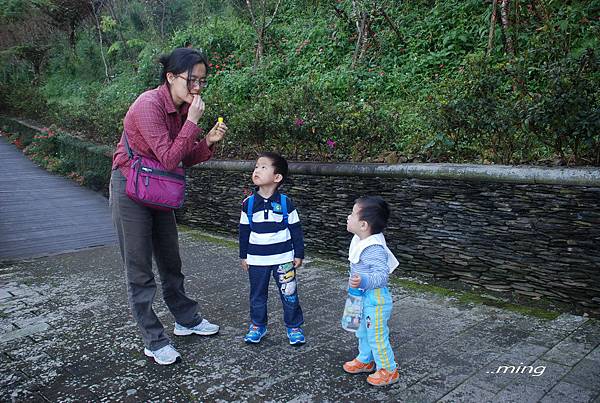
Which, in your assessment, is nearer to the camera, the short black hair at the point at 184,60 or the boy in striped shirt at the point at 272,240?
the short black hair at the point at 184,60

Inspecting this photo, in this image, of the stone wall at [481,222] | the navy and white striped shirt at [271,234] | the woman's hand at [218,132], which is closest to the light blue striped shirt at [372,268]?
the navy and white striped shirt at [271,234]

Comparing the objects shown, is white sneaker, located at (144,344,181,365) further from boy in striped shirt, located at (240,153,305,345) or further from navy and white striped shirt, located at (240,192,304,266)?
navy and white striped shirt, located at (240,192,304,266)

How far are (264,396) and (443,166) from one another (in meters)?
2.76

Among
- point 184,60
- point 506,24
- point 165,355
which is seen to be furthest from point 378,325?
point 506,24

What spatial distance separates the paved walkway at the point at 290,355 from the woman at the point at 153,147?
31 cm

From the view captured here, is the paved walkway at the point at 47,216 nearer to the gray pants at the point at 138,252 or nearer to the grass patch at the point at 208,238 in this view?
the grass patch at the point at 208,238

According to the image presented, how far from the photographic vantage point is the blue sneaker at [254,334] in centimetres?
365

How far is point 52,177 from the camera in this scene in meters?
14.0

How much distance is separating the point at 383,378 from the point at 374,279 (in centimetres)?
56

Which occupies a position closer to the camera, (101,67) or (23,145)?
(23,145)

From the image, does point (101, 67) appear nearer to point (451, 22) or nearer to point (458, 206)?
point (451, 22)

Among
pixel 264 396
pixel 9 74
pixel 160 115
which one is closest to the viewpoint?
pixel 264 396

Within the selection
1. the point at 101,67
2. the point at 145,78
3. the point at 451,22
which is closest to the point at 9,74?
the point at 101,67

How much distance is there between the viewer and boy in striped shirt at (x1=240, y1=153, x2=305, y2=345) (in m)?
3.55
